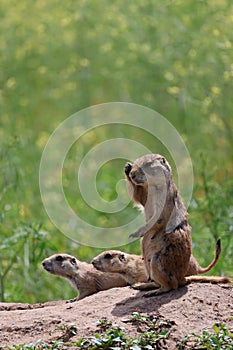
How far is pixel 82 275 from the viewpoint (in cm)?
840

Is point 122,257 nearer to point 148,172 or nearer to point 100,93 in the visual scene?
point 148,172

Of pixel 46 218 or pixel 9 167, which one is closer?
pixel 9 167

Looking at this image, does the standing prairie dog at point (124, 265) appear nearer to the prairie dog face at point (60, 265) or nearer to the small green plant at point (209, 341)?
the prairie dog face at point (60, 265)

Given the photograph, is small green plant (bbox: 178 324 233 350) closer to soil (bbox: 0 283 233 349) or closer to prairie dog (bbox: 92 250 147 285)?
soil (bbox: 0 283 233 349)

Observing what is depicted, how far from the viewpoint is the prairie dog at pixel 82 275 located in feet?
27.2

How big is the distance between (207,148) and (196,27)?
1.86 meters

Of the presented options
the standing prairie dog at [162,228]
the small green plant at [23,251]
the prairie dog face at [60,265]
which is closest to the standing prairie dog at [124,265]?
the prairie dog face at [60,265]

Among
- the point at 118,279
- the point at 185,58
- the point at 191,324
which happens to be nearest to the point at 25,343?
the point at 191,324

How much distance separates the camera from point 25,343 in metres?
6.53

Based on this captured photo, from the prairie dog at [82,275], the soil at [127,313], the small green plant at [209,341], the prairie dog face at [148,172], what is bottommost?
the small green plant at [209,341]

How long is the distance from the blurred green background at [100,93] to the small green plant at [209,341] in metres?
3.10

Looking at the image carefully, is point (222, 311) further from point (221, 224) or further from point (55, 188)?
point (55, 188)

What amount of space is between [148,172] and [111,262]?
1267 mm

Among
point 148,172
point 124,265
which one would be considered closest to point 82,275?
point 124,265
